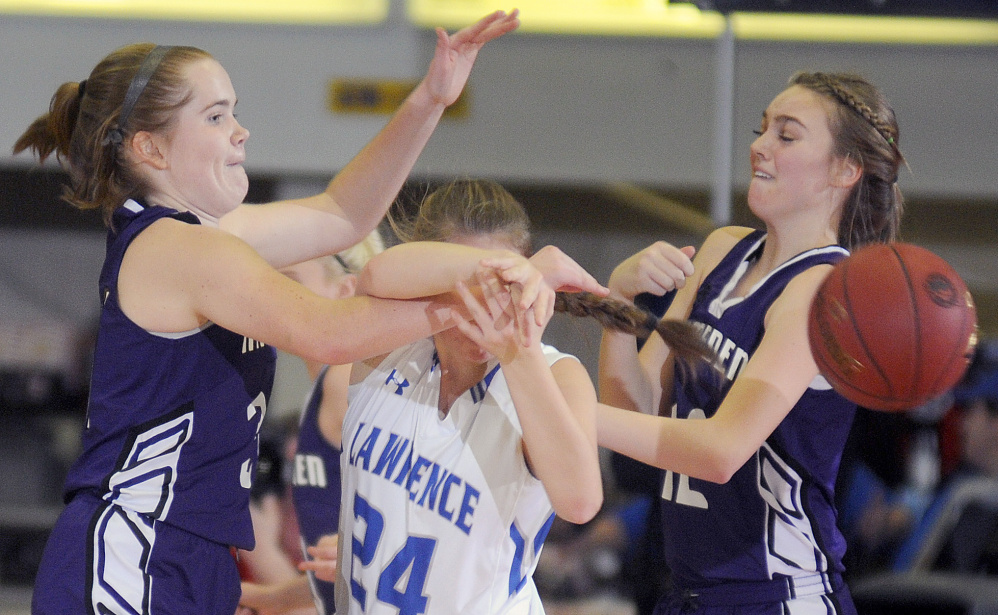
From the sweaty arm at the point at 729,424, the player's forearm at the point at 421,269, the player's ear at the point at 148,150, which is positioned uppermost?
the player's ear at the point at 148,150

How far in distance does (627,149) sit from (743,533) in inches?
157

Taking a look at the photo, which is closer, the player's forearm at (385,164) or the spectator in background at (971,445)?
the player's forearm at (385,164)

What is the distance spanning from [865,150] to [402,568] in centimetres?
114

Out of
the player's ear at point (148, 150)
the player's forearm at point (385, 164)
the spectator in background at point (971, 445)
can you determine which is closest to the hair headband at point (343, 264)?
the player's forearm at point (385, 164)

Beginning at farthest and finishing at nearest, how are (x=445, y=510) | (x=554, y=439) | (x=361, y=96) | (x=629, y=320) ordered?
(x=361, y=96) < (x=629, y=320) < (x=445, y=510) < (x=554, y=439)

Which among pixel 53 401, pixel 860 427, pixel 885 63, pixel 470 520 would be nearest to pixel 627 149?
pixel 885 63

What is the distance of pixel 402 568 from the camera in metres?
1.64

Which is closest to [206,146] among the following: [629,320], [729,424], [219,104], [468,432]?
[219,104]

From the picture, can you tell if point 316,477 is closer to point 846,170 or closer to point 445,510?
point 445,510

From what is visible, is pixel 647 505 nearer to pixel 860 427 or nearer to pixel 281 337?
pixel 860 427

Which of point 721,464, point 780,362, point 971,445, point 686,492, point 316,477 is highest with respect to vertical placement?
point 780,362

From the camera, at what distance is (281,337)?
157 centimetres

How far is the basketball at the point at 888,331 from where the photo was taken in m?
1.78

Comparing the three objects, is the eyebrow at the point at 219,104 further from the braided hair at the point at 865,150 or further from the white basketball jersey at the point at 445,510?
the braided hair at the point at 865,150
